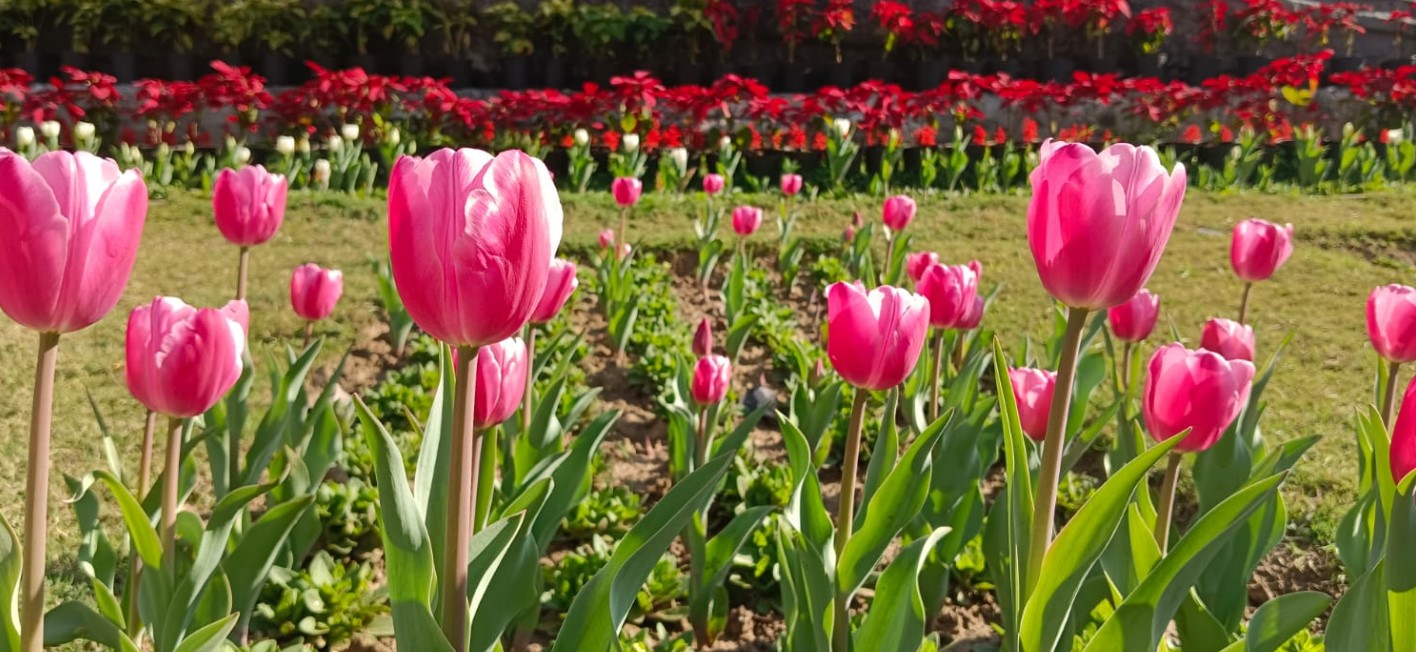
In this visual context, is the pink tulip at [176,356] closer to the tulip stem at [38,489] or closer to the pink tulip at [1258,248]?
the tulip stem at [38,489]

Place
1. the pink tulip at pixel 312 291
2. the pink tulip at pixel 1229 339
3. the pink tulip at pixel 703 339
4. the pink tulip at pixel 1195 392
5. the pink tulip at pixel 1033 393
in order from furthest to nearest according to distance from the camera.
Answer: the pink tulip at pixel 703 339, the pink tulip at pixel 312 291, the pink tulip at pixel 1229 339, the pink tulip at pixel 1033 393, the pink tulip at pixel 1195 392

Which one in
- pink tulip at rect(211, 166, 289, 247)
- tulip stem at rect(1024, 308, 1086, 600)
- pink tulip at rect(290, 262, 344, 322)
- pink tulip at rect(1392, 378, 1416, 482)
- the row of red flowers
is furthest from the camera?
the row of red flowers

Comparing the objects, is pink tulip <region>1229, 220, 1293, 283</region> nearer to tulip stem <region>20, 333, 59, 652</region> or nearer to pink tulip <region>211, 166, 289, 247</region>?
pink tulip <region>211, 166, 289, 247</region>

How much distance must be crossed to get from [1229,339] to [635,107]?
6.53 m

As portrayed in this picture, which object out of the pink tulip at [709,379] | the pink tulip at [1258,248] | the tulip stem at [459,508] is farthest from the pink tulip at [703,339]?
the tulip stem at [459,508]

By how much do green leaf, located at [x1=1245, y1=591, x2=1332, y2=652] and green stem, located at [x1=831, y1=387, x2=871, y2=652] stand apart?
0.50 m

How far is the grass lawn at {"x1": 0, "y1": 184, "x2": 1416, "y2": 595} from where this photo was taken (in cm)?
273

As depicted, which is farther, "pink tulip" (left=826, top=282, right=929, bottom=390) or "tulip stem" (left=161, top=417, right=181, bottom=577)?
"pink tulip" (left=826, top=282, right=929, bottom=390)

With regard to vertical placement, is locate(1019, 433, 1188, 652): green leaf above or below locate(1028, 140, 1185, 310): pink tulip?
below

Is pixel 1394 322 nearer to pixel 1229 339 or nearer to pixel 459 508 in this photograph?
pixel 1229 339

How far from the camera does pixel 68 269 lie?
989mm

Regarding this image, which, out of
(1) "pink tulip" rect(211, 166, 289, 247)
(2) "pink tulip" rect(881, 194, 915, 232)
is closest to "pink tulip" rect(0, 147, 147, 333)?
(1) "pink tulip" rect(211, 166, 289, 247)

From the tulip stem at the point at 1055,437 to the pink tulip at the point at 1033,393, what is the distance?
0.47m

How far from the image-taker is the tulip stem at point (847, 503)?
1480 millimetres
